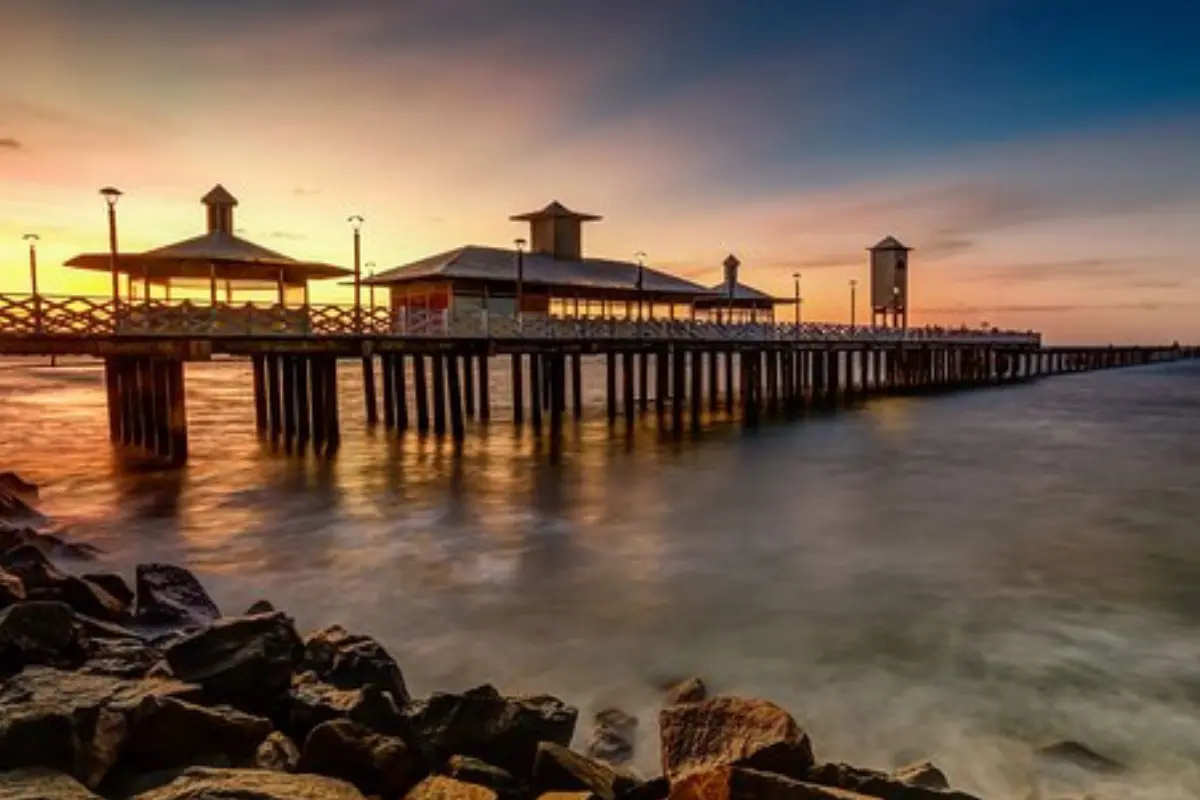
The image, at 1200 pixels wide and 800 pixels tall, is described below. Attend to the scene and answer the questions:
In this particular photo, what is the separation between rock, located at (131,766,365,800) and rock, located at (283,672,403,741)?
1.11 metres

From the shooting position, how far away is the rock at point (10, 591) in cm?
714

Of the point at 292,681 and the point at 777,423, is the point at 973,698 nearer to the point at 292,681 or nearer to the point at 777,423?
the point at 292,681

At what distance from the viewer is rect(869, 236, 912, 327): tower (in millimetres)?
50875

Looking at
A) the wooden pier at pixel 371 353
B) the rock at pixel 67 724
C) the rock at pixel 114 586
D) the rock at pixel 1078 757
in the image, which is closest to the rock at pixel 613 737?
the rock at pixel 67 724

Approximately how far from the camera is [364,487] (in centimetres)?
1903

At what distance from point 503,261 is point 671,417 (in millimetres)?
9443

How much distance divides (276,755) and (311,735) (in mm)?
299

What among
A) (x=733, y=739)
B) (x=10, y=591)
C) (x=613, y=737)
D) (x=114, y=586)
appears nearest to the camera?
(x=733, y=739)

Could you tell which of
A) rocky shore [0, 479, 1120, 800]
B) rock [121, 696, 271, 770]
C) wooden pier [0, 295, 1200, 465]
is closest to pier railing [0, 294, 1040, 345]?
wooden pier [0, 295, 1200, 465]

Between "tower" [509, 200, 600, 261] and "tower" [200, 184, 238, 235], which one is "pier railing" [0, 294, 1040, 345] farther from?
"tower" [200, 184, 238, 235]

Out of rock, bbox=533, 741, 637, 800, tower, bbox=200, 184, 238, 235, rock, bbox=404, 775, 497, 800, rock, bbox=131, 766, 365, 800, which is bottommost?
rock, bbox=533, 741, 637, 800

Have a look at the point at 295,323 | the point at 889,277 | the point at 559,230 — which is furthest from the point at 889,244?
the point at 295,323

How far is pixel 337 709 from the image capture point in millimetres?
5523

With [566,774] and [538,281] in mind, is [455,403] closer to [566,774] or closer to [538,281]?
[538,281]
